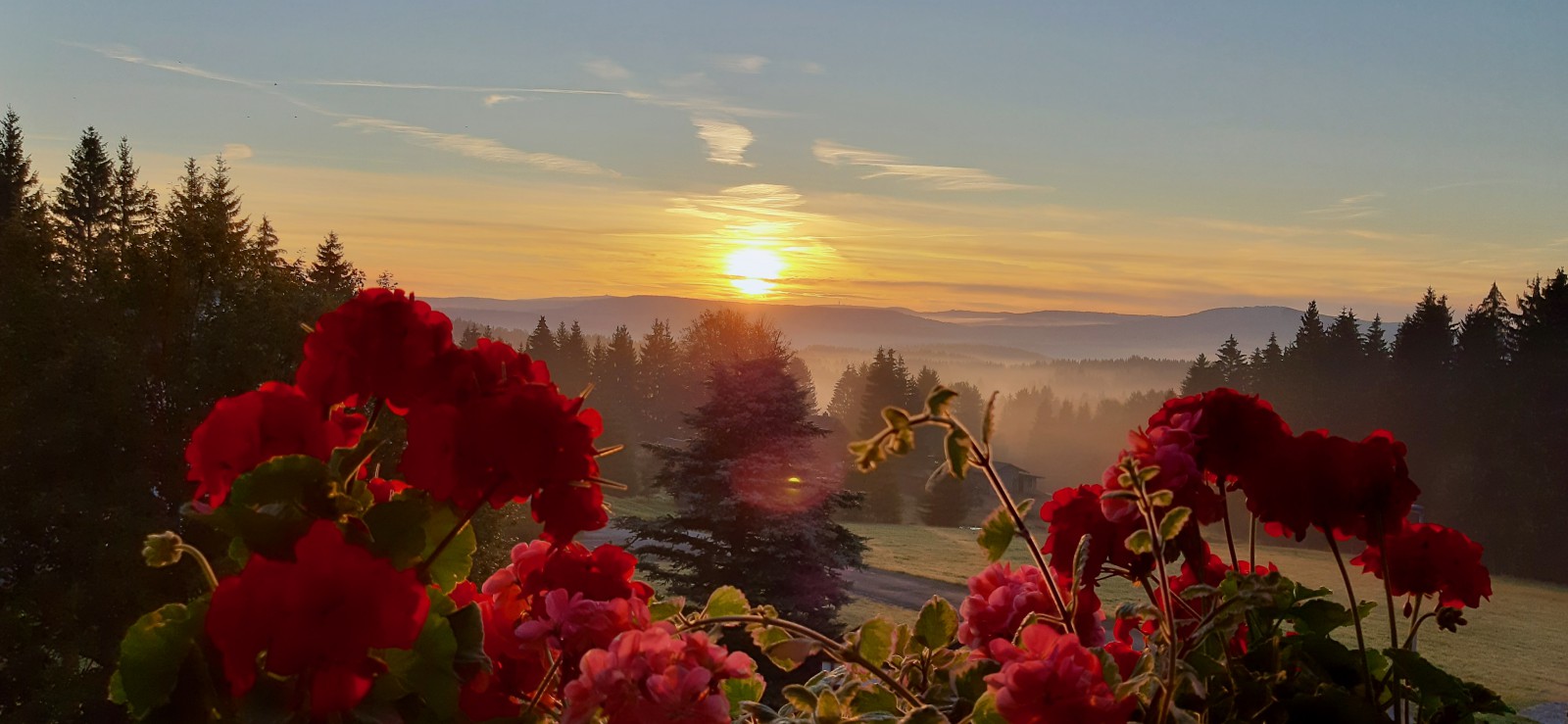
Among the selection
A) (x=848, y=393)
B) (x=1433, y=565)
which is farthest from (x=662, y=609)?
(x=848, y=393)

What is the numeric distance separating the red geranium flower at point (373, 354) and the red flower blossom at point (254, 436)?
0.06 metres

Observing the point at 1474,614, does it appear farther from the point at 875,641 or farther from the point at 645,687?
the point at 645,687

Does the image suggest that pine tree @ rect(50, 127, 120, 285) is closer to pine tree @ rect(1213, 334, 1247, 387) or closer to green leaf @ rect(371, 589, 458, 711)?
pine tree @ rect(1213, 334, 1247, 387)

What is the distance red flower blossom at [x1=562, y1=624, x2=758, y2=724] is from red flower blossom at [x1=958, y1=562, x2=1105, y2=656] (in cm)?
61

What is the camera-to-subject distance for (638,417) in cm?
6631

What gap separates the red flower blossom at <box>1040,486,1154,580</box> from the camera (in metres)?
1.83

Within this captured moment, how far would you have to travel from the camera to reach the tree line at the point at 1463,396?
36.6 m

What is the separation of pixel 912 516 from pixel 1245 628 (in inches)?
2113

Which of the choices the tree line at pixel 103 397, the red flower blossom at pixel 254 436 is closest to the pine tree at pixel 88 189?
the tree line at pixel 103 397

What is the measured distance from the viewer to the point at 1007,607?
190cm

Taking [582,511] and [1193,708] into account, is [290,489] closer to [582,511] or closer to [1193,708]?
[582,511]

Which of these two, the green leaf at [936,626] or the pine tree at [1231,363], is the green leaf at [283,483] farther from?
the pine tree at [1231,363]

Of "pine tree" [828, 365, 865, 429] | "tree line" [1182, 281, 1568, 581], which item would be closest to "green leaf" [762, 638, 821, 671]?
"tree line" [1182, 281, 1568, 581]

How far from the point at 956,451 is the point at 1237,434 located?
78 cm
